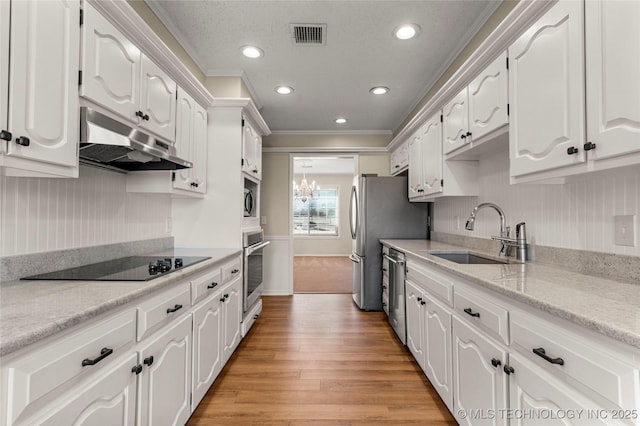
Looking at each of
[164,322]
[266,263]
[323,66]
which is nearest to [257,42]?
[323,66]

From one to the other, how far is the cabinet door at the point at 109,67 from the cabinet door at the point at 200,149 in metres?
0.81

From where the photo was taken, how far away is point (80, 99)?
137 cm

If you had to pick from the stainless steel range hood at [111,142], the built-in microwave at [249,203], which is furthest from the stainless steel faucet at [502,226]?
the built-in microwave at [249,203]

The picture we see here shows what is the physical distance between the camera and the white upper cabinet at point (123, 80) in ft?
4.59

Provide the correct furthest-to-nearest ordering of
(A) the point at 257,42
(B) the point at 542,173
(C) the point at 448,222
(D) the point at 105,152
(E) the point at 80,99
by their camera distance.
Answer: (C) the point at 448,222
(A) the point at 257,42
(D) the point at 105,152
(B) the point at 542,173
(E) the point at 80,99

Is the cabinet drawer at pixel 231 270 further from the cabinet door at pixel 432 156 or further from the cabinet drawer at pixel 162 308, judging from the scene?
the cabinet door at pixel 432 156

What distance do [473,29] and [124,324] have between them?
9.34 feet

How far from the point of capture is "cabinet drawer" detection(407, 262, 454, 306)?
178cm

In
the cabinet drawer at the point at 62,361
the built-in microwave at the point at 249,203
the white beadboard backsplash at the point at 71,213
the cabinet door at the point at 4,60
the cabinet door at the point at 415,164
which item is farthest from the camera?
the cabinet door at the point at 415,164

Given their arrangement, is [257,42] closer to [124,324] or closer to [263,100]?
[263,100]

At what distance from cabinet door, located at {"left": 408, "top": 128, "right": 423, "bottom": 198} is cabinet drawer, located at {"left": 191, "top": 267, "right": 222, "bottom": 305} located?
221cm

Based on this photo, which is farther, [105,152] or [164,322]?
[105,152]

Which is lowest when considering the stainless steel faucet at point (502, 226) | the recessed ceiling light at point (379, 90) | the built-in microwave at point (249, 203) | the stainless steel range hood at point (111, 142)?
the stainless steel faucet at point (502, 226)

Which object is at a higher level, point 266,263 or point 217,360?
point 266,263
